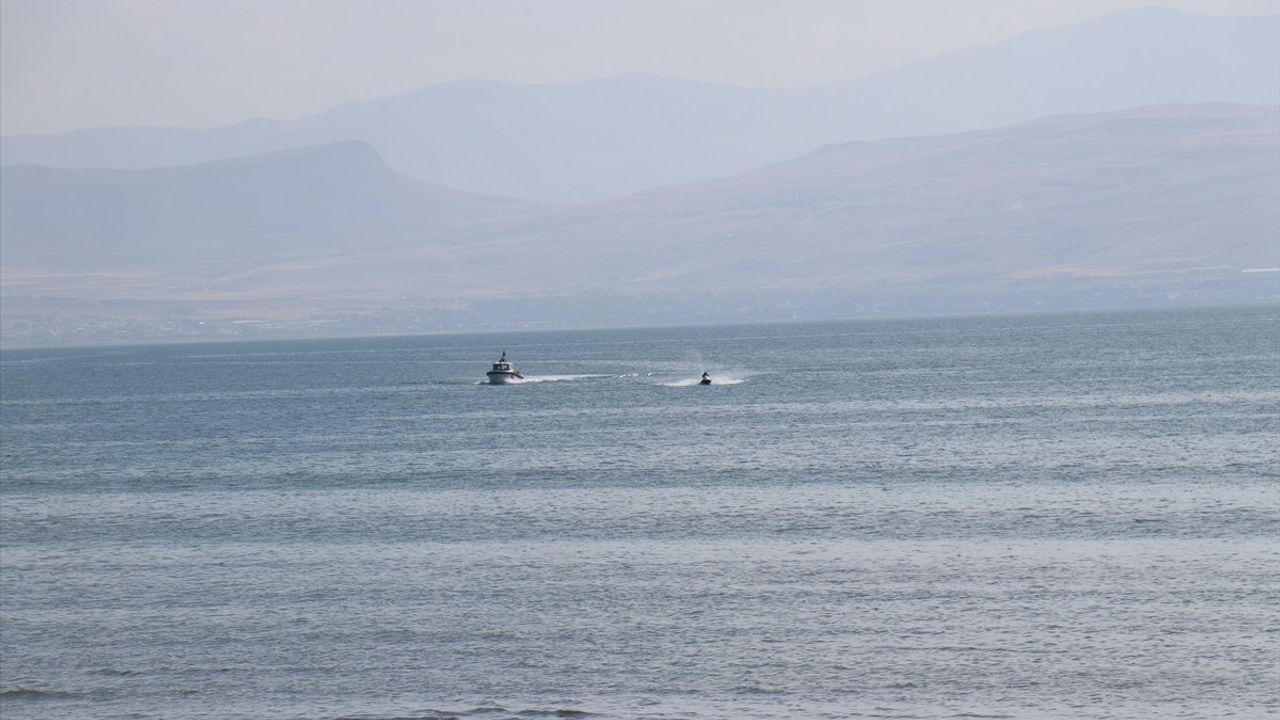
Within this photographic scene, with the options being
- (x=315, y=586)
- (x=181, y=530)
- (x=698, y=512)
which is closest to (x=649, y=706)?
(x=315, y=586)

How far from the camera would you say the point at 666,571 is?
51938 millimetres

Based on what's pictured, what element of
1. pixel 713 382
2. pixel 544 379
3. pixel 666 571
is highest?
pixel 713 382

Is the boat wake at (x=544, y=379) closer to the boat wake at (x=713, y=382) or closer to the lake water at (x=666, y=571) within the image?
the boat wake at (x=713, y=382)

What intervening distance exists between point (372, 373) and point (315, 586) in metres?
148

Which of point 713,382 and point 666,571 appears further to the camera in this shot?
point 713,382

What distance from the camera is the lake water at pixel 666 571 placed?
130ft

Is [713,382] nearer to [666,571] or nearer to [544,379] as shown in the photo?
[544,379]

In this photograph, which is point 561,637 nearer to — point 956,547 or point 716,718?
point 716,718

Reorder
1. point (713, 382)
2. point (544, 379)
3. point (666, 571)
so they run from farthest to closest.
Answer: point (544, 379)
point (713, 382)
point (666, 571)

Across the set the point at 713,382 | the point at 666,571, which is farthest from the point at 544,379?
A: the point at 666,571

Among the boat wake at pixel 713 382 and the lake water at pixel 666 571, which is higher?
the boat wake at pixel 713 382

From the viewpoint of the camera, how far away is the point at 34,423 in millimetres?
129250

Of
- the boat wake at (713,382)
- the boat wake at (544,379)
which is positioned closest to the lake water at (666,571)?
the boat wake at (713,382)

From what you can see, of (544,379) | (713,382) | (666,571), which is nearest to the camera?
(666,571)
